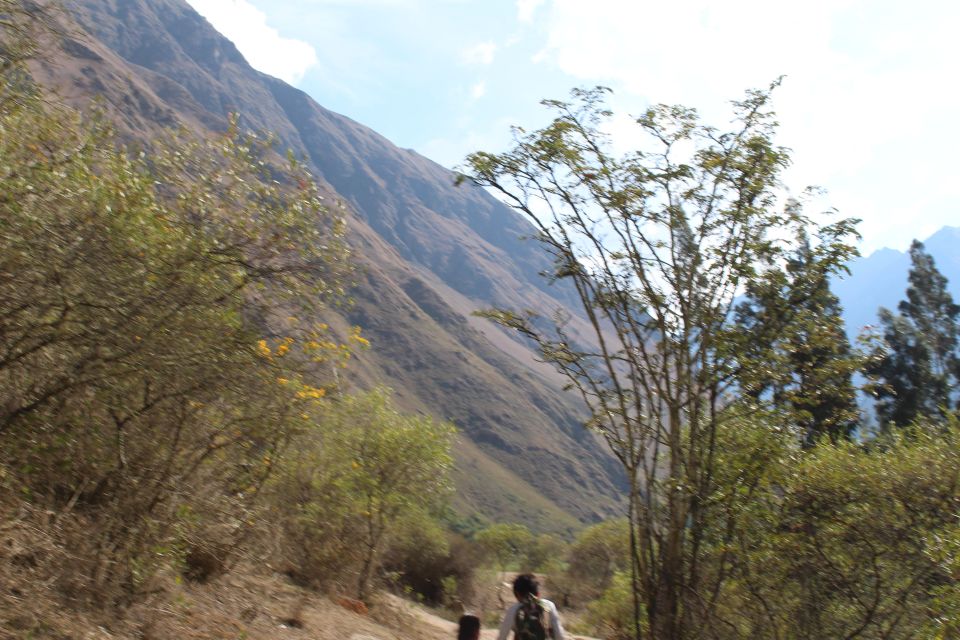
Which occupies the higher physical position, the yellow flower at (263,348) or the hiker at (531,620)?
the yellow flower at (263,348)

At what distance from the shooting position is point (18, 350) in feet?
25.5

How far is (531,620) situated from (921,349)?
44.8m

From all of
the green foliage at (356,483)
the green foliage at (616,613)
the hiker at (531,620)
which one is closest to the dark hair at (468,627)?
the hiker at (531,620)

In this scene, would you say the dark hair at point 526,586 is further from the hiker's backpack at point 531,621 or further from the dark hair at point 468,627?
the dark hair at point 468,627

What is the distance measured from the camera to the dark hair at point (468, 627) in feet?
22.4

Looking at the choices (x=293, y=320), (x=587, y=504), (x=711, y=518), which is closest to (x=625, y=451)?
(x=711, y=518)

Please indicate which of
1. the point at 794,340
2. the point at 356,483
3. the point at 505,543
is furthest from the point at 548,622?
the point at 505,543

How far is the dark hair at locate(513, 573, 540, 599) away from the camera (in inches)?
281

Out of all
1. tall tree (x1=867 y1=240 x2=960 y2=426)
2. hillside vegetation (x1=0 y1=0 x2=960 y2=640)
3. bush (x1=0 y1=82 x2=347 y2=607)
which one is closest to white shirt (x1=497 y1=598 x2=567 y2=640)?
hillside vegetation (x1=0 y1=0 x2=960 y2=640)

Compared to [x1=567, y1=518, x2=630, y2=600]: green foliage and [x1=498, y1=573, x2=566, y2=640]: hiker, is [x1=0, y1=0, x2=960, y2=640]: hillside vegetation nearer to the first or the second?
[x1=498, y1=573, x2=566, y2=640]: hiker

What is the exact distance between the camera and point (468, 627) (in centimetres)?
690

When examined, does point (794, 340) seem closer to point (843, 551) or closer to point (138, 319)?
point (843, 551)

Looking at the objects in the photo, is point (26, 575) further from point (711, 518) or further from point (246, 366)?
point (711, 518)

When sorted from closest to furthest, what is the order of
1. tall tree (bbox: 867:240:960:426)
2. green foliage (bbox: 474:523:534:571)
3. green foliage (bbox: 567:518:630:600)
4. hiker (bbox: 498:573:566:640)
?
hiker (bbox: 498:573:566:640)
tall tree (bbox: 867:240:960:426)
green foliage (bbox: 567:518:630:600)
green foliage (bbox: 474:523:534:571)
